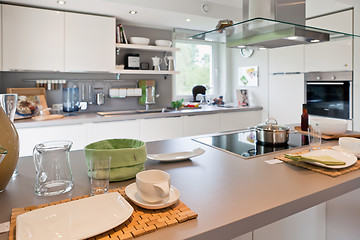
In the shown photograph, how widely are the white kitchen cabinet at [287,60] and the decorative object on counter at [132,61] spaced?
1881 millimetres

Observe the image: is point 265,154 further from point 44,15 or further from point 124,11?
point 44,15

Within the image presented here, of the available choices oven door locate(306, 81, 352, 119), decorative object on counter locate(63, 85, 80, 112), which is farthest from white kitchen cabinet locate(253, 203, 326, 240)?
decorative object on counter locate(63, 85, 80, 112)

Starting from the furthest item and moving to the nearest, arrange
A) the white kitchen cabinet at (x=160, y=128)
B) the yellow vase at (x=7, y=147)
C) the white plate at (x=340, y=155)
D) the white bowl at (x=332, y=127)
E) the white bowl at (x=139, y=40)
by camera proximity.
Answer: the white bowl at (x=139, y=40)
the white kitchen cabinet at (x=160, y=128)
the white bowl at (x=332, y=127)
the white plate at (x=340, y=155)
the yellow vase at (x=7, y=147)

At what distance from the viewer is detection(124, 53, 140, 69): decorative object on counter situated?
3.57 meters

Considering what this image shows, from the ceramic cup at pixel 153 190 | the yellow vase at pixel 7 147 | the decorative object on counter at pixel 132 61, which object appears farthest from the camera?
the decorative object on counter at pixel 132 61

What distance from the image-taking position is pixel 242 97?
442 centimetres

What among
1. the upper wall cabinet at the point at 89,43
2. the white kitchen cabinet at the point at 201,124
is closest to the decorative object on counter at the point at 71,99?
the upper wall cabinet at the point at 89,43

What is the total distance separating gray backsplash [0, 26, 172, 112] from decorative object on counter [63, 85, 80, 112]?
0.07 m

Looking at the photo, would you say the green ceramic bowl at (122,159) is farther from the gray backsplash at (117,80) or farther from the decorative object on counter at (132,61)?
the decorative object on counter at (132,61)

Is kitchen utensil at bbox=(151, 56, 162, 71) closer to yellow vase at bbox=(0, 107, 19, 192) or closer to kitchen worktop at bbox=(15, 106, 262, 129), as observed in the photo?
kitchen worktop at bbox=(15, 106, 262, 129)

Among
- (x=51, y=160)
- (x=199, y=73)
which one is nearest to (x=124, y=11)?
(x=199, y=73)

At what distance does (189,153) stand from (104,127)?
69.5 inches

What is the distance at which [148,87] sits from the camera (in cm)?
386

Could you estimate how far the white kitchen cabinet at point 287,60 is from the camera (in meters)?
3.49
